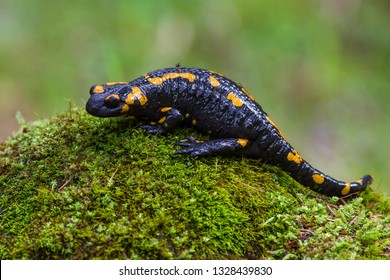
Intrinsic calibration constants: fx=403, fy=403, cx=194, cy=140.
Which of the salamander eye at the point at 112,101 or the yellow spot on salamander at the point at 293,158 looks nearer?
the salamander eye at the point at 112,101

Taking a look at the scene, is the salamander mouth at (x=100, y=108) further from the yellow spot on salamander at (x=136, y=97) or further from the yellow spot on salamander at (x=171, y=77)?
the yellow spot on salamander at (x=171, y=77)

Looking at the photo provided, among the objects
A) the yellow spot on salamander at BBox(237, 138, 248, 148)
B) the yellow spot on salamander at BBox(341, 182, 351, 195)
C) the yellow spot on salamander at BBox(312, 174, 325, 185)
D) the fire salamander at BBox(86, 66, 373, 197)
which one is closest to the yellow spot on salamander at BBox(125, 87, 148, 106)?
the fire salamander at BBox(86, 66, 373, 197)

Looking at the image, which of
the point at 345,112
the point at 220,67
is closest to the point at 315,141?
the point at 345,112

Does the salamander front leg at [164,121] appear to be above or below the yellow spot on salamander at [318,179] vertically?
above

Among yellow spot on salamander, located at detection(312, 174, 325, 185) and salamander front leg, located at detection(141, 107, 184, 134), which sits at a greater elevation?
salamander front leg, located at detection(141, 107, 184, 134)

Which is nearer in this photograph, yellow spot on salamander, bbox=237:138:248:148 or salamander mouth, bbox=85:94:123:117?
salamander mouth, bbox=85:94:123:117

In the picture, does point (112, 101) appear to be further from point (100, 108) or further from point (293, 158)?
point (293, 158)

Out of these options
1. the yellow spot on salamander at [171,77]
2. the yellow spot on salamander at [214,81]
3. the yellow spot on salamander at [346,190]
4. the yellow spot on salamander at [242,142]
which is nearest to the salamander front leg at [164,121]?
the yellow spot on salamander at [171,77]

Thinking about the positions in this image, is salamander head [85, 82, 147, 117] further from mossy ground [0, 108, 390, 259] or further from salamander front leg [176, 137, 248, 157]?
salamander front leg [176, 137, 248, 157]
